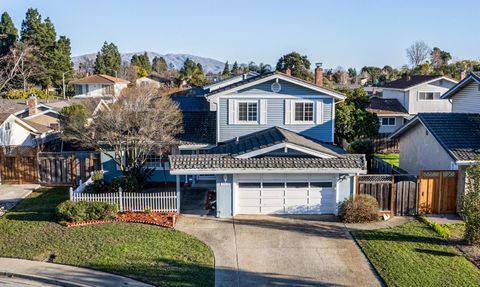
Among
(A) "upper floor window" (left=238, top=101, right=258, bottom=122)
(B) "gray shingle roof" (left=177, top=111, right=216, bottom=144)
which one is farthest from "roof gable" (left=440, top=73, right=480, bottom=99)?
(B) "gray shingle roof" (left=177, top=111, right=216, bottom=144)

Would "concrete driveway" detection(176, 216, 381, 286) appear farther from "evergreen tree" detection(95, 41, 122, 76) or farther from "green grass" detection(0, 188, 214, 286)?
"evergreen tree" detection(95, 41, 122, 76)

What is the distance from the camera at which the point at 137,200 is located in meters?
20.7

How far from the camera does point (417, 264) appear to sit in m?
15.3

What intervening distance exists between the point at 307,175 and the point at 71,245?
1011cm

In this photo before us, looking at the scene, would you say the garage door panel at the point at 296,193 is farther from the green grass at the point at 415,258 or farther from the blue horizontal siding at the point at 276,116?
the blue horizontal siding at the point at 276,116

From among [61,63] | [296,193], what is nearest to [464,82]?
[296,193]

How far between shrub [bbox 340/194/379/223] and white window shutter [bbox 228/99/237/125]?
7750mm

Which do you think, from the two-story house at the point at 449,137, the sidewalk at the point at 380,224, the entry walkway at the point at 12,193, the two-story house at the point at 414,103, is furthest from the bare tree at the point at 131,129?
the two-story house at the point at 414,103

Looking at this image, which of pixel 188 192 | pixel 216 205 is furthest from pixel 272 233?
pixel 188 192

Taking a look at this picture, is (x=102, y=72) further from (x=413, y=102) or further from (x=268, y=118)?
(x=268, y=118)

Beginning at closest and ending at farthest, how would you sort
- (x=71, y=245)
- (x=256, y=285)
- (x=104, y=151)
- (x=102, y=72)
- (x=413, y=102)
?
1. (x=256, y=285)
2. (x=71, y=245)
3. (x=104, y=151)
4. (x=413, y=102)
5. (x=102, y=72)

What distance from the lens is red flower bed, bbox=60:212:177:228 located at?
19.2m

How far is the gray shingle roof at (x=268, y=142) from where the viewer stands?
20.8m

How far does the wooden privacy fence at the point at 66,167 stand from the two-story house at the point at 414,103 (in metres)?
26.8
